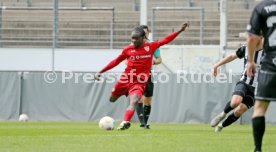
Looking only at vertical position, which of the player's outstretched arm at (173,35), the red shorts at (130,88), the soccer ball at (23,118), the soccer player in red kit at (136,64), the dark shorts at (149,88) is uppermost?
the player's outstretched arm at (173,35)

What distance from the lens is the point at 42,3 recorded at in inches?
1204

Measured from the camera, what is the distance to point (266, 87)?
9.15m

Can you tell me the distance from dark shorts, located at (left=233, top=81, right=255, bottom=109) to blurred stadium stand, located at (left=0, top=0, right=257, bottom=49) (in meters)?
12.5

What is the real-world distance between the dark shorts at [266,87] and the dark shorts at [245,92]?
528 centimetres

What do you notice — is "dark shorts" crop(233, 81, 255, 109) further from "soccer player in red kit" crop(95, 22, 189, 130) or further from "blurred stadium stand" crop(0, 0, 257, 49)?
"blurred stadium stand" crop(0, 0, 257, 49)

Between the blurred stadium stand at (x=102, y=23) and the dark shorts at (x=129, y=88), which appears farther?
the blurred stadium stand at (x=102, y=23)

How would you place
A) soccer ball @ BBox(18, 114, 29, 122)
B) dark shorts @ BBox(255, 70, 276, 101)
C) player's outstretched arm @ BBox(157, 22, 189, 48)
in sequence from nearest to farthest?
dark shorts @ BBox(255, 70, 276, 101), player's outstretched arm @ BBox(157, 22, 189, 48), soccer ball @ BBox(18, 114, 29, 122)

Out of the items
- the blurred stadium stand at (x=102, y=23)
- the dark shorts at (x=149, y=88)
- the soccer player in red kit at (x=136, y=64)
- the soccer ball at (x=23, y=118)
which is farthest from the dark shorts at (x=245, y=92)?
the blurred stadium stand at (x=102, y=23)

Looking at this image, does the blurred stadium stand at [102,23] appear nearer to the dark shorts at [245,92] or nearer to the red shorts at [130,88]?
the red shorts at [130,88]

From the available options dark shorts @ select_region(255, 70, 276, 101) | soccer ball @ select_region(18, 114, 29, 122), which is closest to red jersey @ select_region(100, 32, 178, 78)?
dark shorts @ select_region(255, 70, 276, 101)

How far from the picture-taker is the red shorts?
49.7ft

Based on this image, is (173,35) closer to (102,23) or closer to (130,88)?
(130,88)

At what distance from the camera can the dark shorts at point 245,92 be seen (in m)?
14.5

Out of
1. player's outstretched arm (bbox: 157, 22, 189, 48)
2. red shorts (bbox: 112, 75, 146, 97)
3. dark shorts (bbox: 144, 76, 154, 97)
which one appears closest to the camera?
player's outstretched arm (bbox: 157, 22, 189, 48)
